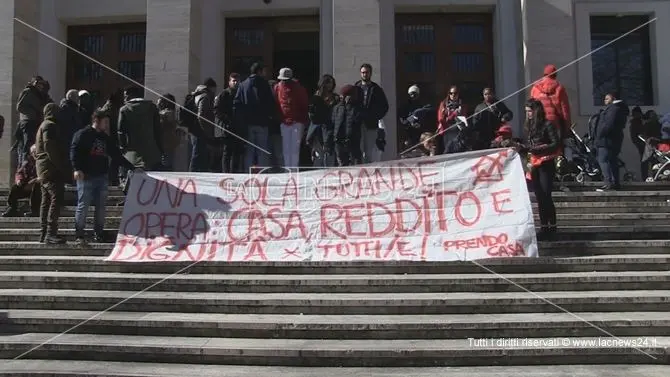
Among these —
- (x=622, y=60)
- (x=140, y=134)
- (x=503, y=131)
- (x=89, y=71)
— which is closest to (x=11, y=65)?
(x=89, y=71)

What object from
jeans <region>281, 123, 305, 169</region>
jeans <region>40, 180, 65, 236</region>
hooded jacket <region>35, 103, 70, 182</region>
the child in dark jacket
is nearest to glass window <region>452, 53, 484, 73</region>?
the child in dark jacket

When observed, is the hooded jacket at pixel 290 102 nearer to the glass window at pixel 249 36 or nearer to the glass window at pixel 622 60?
the glass window at pixel 249 36

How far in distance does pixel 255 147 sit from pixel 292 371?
195 inches

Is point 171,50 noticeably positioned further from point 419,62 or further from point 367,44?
point 419,62

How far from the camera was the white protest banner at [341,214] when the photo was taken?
707 centimetres

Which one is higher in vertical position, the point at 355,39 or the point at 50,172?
the point at 355,39

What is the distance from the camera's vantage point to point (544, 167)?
7.60m

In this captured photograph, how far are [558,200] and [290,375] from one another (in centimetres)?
552

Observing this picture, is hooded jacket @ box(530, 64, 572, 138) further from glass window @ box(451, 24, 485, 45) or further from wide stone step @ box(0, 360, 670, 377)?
glass window @ box(451, 24, 485, 45)

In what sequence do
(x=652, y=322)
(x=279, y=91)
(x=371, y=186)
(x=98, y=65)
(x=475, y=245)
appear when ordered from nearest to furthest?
(x=652, y=322) < (x=475, y=245) < (x=371, y=186) < (x=279, y=91) < (x=98, y=65)

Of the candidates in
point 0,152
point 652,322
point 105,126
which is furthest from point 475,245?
point 0,152

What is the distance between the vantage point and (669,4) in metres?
13.8

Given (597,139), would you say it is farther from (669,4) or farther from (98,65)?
(98,65)

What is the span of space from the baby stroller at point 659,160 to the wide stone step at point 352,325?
597cm
